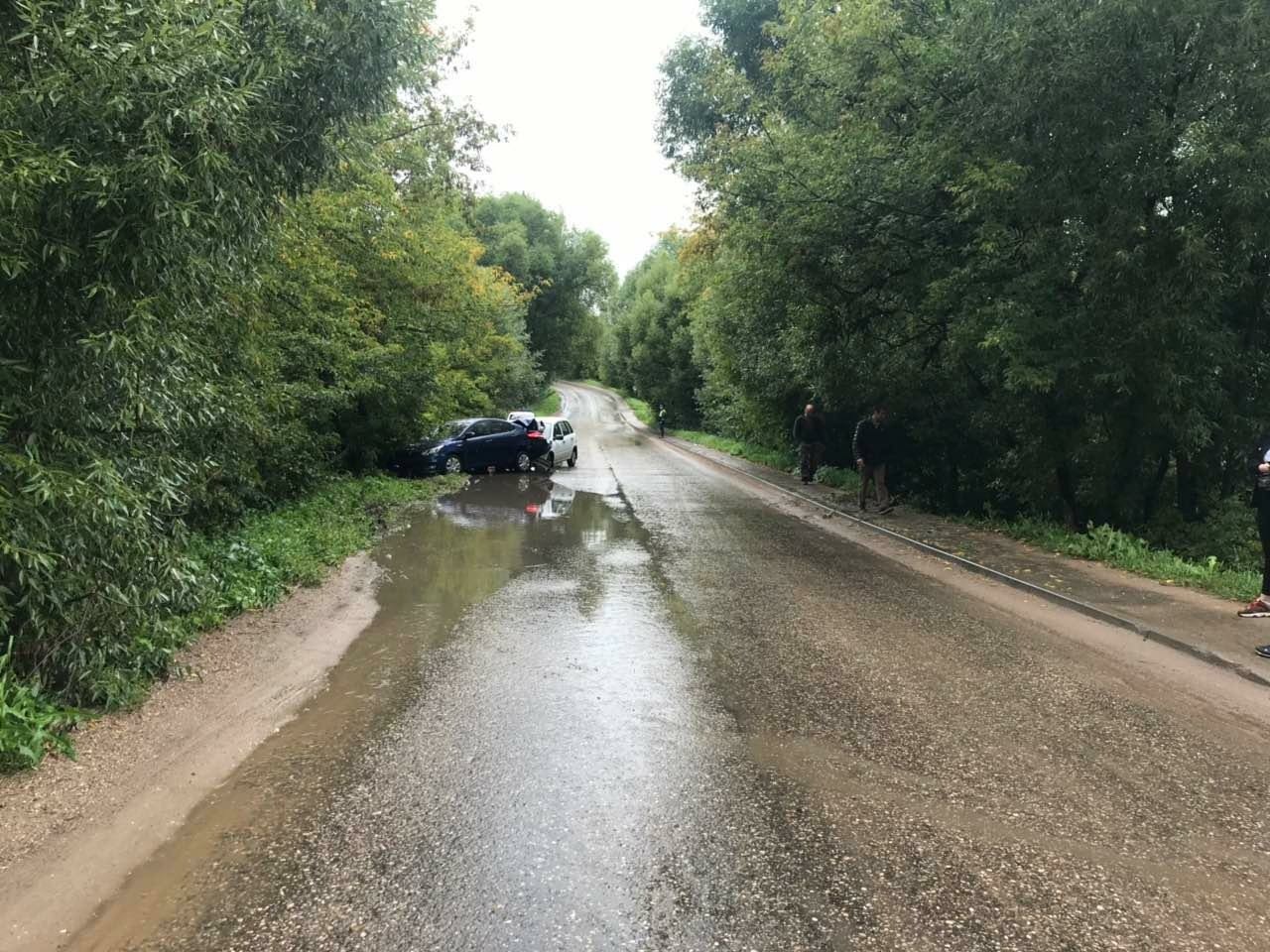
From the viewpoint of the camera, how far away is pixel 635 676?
18.3 ft

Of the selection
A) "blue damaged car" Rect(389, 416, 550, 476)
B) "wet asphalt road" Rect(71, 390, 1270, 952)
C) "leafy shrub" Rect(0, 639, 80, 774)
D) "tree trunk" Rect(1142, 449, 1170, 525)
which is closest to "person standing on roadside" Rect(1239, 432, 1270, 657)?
"wet asphalt road" Rect(71, 390, 1270, 952)

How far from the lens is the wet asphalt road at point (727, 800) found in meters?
2.94

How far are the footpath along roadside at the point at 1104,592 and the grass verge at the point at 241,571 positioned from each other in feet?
24.8

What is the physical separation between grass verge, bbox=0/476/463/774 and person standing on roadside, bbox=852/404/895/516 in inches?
323

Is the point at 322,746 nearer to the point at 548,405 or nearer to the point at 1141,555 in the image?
the point at 1141,555

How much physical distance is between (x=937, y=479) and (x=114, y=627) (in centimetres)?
1423

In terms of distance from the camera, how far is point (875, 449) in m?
13.9

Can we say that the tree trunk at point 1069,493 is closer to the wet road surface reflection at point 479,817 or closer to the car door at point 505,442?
the wet road surface reflection at point 479,817

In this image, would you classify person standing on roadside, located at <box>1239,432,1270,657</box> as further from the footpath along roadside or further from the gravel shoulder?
the gravel shoulder

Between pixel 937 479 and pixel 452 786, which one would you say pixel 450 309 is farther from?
pixel 452 786

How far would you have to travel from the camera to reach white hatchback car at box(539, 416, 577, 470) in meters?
22.9

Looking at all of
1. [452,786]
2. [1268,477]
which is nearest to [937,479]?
[1268,477]

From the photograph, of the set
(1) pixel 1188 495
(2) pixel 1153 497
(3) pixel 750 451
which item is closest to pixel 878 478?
(2) pixel 1153 497

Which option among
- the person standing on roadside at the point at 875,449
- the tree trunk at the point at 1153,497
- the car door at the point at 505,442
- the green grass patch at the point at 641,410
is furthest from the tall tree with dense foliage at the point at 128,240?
the green grass patch at the point at 641,410
